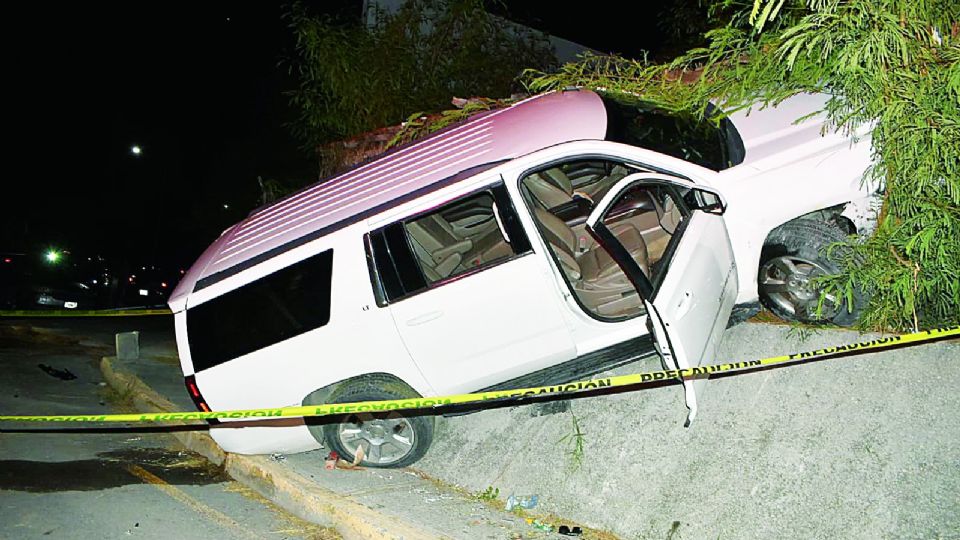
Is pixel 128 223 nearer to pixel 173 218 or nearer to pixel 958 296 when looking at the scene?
pixel 173 218

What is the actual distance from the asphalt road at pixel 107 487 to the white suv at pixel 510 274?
0.57 m

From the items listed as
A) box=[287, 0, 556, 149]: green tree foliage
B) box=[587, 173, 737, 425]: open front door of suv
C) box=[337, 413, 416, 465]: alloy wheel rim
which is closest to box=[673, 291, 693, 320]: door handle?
box=[587, 173, 737, 425]: open front door of suv

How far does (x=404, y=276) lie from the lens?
17.0 ft

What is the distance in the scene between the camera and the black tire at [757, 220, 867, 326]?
516 cm

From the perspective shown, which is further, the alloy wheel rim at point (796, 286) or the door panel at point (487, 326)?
the alloy wheel rim at point (796, 286)

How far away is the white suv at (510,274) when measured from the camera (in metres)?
4.96

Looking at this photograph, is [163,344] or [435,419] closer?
[435,419]

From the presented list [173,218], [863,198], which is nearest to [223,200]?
[173,218]

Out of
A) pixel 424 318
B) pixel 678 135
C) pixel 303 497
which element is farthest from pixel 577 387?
pixel 303 497

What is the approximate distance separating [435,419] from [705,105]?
2.95 meters

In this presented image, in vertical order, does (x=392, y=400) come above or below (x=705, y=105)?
below

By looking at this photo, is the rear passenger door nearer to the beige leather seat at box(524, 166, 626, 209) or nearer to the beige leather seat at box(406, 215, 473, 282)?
the beige leather seat at box(406, 215, 473, 282)

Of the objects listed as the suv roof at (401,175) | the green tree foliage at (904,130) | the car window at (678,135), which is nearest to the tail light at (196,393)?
the suv roof at (401,175)

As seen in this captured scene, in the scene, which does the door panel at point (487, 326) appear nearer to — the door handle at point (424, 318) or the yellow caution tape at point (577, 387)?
the door handle at point (424, 318)
